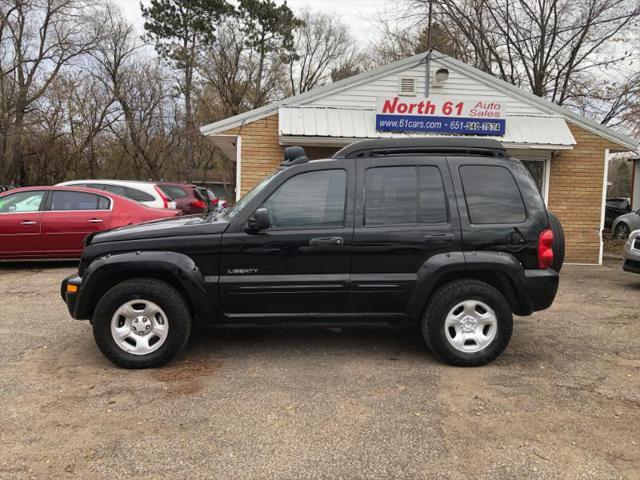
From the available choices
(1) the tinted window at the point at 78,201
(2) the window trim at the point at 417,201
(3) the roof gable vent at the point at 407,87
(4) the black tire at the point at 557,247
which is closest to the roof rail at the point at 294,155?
(2) the window trim at the point at 417,201

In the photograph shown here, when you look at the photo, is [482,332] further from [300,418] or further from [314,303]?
[300,418]

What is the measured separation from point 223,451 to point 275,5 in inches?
1283

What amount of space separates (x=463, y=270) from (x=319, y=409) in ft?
5.59

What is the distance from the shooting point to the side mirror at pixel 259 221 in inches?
159

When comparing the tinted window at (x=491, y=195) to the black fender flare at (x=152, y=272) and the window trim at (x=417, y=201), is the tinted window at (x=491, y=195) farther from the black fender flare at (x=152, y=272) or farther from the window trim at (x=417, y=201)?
the black fender flare at (x=152, y=272)

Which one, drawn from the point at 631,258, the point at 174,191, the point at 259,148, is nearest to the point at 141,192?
the point at 174,191

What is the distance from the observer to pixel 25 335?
513 centimetres

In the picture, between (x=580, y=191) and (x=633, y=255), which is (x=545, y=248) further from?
(x=580, y=191)

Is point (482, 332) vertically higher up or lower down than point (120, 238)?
lower down

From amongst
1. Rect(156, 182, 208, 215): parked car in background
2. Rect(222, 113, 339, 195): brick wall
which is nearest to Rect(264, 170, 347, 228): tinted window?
Rect(222, 113, 339, 195): brick wall

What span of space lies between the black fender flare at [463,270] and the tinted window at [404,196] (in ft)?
1.20

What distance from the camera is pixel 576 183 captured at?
1061cm

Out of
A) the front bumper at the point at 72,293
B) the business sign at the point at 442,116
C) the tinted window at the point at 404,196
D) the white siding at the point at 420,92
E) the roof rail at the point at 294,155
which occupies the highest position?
the white siding at the point at 420,92

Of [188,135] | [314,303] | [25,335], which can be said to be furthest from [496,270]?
[188,135]
